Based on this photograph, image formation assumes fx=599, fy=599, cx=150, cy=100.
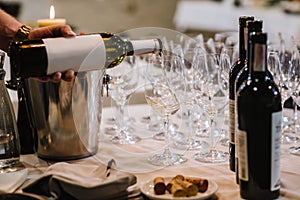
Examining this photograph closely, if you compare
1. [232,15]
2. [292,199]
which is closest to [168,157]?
[292,199]

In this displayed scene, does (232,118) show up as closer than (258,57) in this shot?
No

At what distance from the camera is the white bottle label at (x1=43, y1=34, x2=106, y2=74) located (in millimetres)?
1164

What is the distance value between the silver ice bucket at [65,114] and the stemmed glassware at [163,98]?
0.12m

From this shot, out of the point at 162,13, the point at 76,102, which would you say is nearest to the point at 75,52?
the point at 76,102

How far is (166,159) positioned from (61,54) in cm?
34

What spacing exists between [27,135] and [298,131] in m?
0.69

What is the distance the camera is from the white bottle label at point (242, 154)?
3.32ft

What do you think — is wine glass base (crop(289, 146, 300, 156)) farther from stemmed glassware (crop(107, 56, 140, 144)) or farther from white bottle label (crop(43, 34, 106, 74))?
white bottle label (crop(43, 34, 106, 74))

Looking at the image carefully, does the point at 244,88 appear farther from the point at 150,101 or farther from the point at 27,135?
the point at 27,135

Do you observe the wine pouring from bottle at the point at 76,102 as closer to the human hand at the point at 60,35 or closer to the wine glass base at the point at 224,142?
the human hand at the point at 60,35

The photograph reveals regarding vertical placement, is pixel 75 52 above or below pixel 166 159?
above

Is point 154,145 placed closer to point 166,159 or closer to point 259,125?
point 166,159

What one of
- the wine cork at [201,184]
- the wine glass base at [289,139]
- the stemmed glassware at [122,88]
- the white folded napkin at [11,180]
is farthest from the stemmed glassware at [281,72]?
the white folded napkin at [11,180]

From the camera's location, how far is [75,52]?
1187 mm
